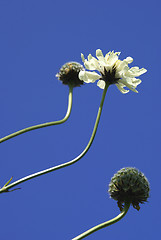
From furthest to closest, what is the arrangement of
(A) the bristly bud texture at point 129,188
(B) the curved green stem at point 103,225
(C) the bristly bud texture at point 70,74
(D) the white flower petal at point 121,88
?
1. (C) the bristly bud texture at point 70,74
2. (D) the white flower petal at point 121,88
3. (A) the bristly bud texture at point 129,188
4. (B) the curved green stem at point 103,225

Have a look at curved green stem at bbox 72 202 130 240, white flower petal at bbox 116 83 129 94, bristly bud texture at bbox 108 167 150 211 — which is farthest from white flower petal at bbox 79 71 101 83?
curved green stem at bbox 72 202 130 240

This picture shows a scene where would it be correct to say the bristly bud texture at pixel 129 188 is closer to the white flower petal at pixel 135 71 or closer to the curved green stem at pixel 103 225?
the curved green stem at pixel 103 225

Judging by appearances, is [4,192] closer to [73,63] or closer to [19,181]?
[19,181]

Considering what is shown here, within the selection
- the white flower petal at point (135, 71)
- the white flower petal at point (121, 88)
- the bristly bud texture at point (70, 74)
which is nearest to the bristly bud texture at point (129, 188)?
the white flower petal at point (121, 88)

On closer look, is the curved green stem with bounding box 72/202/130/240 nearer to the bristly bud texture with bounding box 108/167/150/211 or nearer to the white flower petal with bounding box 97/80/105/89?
the bristly bud texture with bounding box 108/167/150/211

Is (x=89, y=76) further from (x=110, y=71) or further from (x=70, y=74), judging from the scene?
(x=70, y=74)

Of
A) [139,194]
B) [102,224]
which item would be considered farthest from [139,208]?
[102,224]

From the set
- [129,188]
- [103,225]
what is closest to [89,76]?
[129,188]
